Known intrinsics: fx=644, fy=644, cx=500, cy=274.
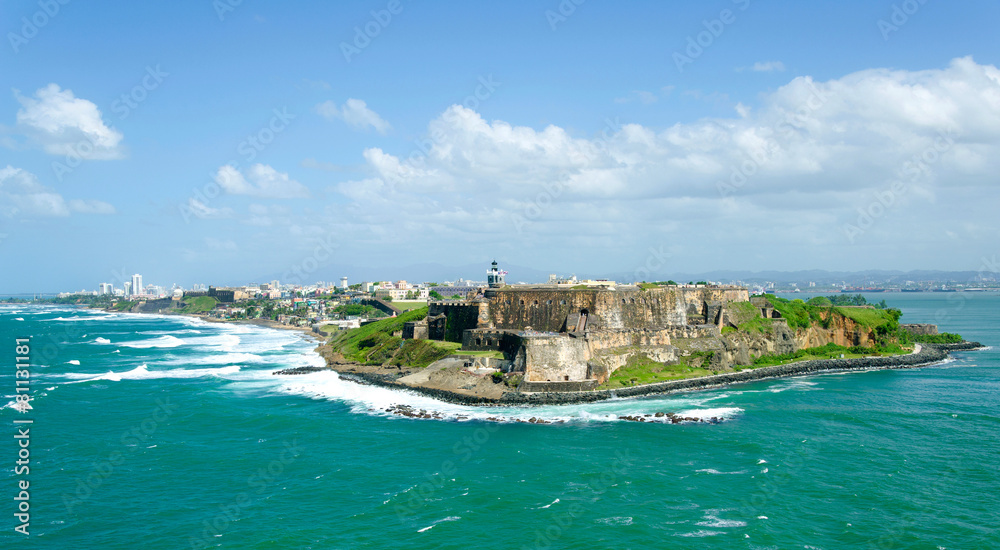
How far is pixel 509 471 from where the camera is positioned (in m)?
35.0

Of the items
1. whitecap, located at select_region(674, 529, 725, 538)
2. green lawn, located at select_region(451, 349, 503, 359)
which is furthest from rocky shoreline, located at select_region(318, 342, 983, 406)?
whitecap, located at select_region(674, 529, 725, 538)

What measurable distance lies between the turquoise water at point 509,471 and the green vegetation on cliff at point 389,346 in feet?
25.2

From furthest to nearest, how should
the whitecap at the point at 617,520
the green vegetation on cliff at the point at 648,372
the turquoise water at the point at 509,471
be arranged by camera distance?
the green vegetation on cliff at the point at 648,372 < the whitecap at the point at 617,520 < the turquoise water at the point at 509,471

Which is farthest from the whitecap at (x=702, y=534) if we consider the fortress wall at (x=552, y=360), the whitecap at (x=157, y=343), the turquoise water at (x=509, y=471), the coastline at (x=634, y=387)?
the whitecap at (x=157, y=343)

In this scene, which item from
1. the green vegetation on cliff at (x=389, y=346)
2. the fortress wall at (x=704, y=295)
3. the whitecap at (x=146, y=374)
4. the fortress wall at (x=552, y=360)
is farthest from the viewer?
the fortress wall at (x=704, y=295)

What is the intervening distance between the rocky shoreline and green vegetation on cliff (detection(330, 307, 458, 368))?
10.3 ft

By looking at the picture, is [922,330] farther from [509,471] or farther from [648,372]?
[509,471]

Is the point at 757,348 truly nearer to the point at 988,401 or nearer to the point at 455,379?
the point at 988,401

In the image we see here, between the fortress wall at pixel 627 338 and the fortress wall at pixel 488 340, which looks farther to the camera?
the fortress wall at pixel 488 340

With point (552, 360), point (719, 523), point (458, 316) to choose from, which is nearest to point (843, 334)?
point (552, 360)

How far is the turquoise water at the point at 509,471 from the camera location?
27359mm

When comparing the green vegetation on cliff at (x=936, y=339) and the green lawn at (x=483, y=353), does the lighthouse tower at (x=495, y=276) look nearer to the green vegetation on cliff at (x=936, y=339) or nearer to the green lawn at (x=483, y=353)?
the green lawn at (x=483, y=353)

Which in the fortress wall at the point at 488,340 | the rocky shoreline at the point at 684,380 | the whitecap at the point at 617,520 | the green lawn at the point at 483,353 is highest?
the fortress wall at the point at 488,340

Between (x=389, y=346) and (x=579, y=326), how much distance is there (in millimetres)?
22978
